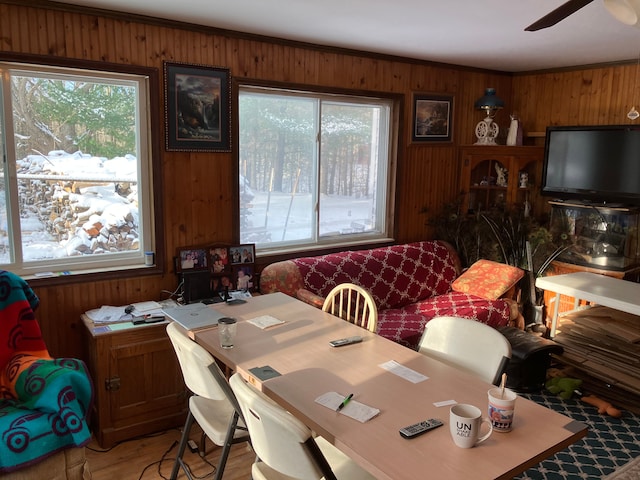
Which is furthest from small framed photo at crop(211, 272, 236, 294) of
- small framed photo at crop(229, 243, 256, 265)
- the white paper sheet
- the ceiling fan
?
the ceiling fan

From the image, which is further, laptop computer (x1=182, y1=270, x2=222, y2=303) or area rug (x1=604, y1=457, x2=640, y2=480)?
laptop computer (x1=182, y1=270, x2=222, y2=303)

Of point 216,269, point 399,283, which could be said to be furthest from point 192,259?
point 399,283

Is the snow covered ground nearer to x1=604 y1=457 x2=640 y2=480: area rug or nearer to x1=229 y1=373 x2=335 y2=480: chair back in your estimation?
x1=229 y1=373 x2=335 y2=480: chair back

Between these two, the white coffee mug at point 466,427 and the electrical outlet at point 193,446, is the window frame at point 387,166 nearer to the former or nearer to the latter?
the electrical outlet at point 193,446

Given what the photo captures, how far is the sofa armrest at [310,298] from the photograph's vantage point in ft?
11.3

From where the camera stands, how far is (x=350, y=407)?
176 centimetres

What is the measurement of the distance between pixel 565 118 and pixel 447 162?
118 centimetres

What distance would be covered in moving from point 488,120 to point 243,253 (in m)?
2.72

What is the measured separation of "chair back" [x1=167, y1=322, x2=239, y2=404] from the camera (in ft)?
6.61

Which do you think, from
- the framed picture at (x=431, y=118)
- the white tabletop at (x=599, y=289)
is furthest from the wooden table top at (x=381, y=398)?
the framed picture at (x=431, y=118)

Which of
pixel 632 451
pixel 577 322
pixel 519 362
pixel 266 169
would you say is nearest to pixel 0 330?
pixel 266 169

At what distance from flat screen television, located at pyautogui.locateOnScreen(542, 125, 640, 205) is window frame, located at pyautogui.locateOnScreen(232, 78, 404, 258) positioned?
4.69ft

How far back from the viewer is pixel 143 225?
348 centimetres

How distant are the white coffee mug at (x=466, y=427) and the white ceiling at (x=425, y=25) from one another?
2.23m
